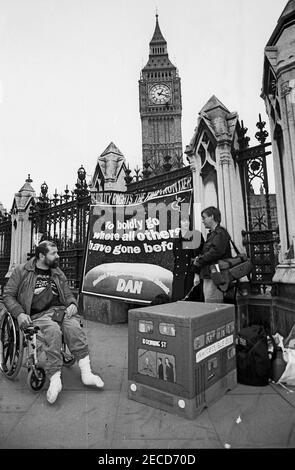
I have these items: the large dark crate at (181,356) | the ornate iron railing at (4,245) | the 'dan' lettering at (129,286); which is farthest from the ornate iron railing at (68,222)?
the large dark crate at (181,356)

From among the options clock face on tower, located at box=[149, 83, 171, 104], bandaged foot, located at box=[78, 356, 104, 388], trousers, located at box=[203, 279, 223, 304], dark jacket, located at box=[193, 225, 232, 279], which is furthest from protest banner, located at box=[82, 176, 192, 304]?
clock face on tower, located at box=[149, 83, 171, 104]

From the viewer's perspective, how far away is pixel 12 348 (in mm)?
3164

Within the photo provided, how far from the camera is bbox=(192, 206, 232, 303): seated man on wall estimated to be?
3621 millimetres

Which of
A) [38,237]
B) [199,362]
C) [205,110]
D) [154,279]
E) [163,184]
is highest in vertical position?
[205,110]

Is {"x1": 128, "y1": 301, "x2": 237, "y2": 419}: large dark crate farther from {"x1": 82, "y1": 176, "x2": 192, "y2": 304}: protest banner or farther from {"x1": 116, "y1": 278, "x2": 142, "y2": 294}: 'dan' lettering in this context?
{"x1": 116, "y1": 278, "x2": 142, "y2": 294}: 'dan' lettering

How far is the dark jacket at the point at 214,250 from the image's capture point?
3608 millimetres

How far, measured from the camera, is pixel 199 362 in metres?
2.25

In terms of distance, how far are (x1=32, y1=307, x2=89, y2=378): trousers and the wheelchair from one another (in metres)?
0.11

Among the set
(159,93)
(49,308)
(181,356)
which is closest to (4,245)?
(49,308)

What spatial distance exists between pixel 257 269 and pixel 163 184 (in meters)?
2.52

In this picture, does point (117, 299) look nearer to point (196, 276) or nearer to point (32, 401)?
point (196, 276)

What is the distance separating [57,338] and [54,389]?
0.45m

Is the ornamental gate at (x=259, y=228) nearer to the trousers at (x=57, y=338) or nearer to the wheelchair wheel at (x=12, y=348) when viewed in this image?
the trousers at (x=57, y=338)
